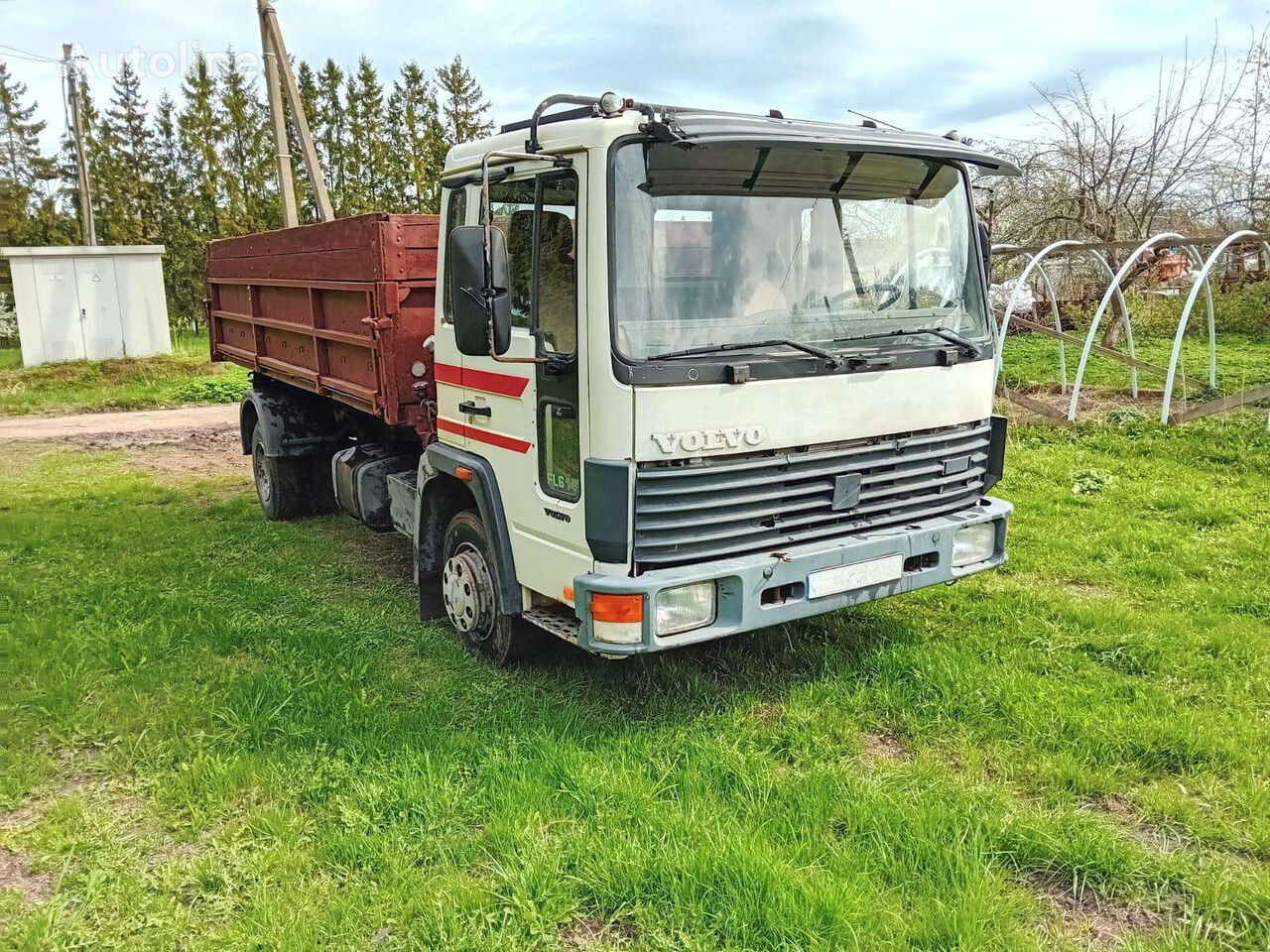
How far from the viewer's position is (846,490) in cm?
→ 405

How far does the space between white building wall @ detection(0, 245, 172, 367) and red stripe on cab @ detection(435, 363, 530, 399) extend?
1684cm

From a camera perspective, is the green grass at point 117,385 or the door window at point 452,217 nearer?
the door window at point 452,217

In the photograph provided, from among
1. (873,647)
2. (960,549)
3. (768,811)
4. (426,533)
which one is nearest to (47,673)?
(426,533)

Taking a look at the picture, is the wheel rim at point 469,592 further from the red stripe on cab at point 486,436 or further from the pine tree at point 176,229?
the pine tree at point 176,229

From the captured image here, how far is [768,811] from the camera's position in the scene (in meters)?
3.37

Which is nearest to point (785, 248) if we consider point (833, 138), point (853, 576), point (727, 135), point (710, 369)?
point (833, 138)

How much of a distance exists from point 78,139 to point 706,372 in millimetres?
26525

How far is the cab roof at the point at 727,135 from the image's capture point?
350 cm

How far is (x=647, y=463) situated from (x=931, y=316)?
1704 millimetres

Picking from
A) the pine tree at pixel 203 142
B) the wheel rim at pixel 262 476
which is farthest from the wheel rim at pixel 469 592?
the pine tree at pixel 203 142

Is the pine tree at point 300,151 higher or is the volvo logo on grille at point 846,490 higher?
the pine tree at point 300,151

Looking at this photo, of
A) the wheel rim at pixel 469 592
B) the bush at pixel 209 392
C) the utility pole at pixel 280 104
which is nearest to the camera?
the wheel rim at pixel 469 592

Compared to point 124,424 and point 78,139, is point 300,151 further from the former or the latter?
point 124,424

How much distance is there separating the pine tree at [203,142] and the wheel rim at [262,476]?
79.4 feet
